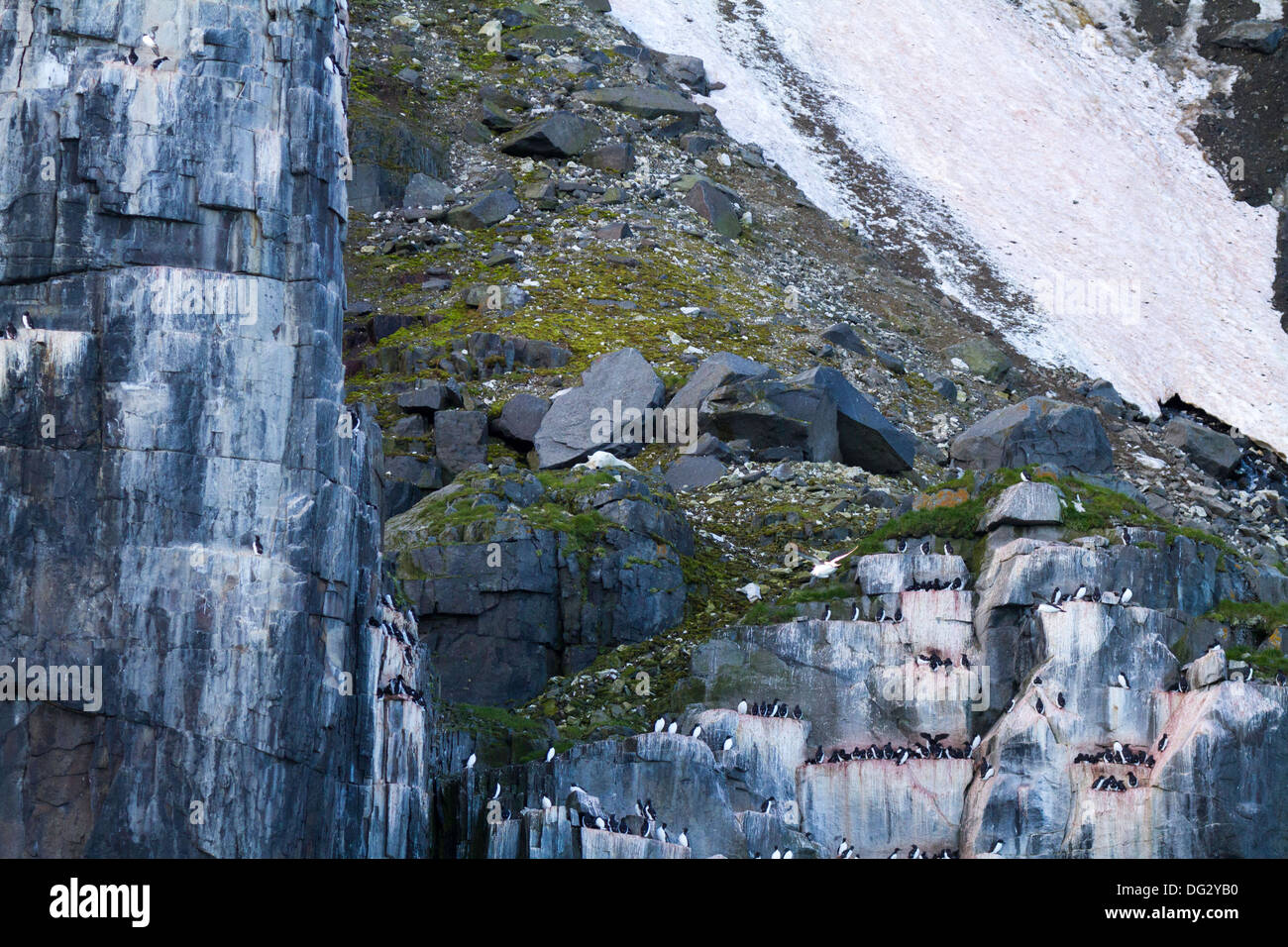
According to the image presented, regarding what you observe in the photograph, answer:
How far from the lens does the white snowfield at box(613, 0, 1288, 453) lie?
6203cm

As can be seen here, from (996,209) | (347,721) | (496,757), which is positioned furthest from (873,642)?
(996,209)

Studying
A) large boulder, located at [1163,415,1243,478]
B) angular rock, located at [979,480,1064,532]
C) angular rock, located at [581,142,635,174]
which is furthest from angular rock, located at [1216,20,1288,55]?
angular rock, located at [979,480,1064,532]

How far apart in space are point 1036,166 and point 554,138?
73.1ft

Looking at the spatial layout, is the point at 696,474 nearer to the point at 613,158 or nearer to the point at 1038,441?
the point at 1038,441

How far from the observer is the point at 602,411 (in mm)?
43531

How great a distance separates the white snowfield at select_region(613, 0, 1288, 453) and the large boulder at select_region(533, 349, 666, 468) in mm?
20048

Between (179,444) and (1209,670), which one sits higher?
(179,444)

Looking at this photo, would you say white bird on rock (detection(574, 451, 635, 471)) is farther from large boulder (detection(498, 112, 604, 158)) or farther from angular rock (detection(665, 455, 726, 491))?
large boulder (detection(498, 112, 604, 158))

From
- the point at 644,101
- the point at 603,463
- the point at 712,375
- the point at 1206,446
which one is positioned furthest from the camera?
the point at 644,101

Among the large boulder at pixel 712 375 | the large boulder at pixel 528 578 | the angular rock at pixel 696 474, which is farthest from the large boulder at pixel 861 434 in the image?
the large boulder at pixel 528 578

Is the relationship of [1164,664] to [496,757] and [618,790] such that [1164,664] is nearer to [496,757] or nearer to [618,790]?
[618,790]

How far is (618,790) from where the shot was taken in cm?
2881

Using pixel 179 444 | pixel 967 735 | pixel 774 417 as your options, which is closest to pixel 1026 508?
pixel 967 735

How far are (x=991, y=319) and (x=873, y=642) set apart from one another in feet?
101
